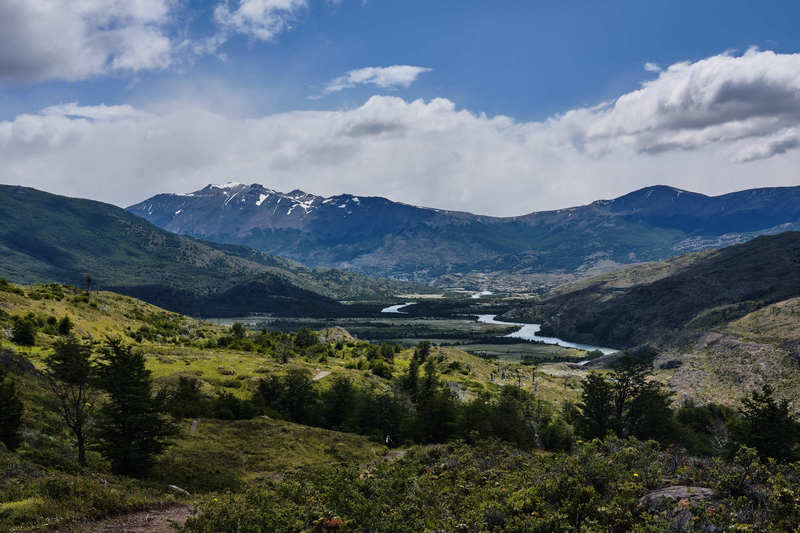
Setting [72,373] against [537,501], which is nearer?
[537,501]

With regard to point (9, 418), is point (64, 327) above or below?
above

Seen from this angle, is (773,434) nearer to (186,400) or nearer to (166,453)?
(166,453)

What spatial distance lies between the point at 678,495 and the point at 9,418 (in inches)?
1645

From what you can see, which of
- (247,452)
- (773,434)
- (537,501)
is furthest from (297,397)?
(773,434)

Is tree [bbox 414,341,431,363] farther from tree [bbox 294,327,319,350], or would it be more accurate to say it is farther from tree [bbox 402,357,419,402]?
tree [bbox 402,357,419,402]

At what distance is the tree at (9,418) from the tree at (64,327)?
2480 inches

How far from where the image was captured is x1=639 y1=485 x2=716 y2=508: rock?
19422 millimetres

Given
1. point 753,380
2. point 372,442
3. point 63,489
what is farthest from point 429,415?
point 753,380

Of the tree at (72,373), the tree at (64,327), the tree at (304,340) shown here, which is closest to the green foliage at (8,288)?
the tree at (64,327)

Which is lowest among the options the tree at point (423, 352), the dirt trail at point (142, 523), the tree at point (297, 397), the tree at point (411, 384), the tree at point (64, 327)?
the tree at point (423, 352)

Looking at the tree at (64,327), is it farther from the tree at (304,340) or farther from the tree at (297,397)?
the tree at (304,340)

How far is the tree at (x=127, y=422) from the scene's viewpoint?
35.9 m

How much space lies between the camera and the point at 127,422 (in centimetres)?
3634

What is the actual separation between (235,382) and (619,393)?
6362 cm
